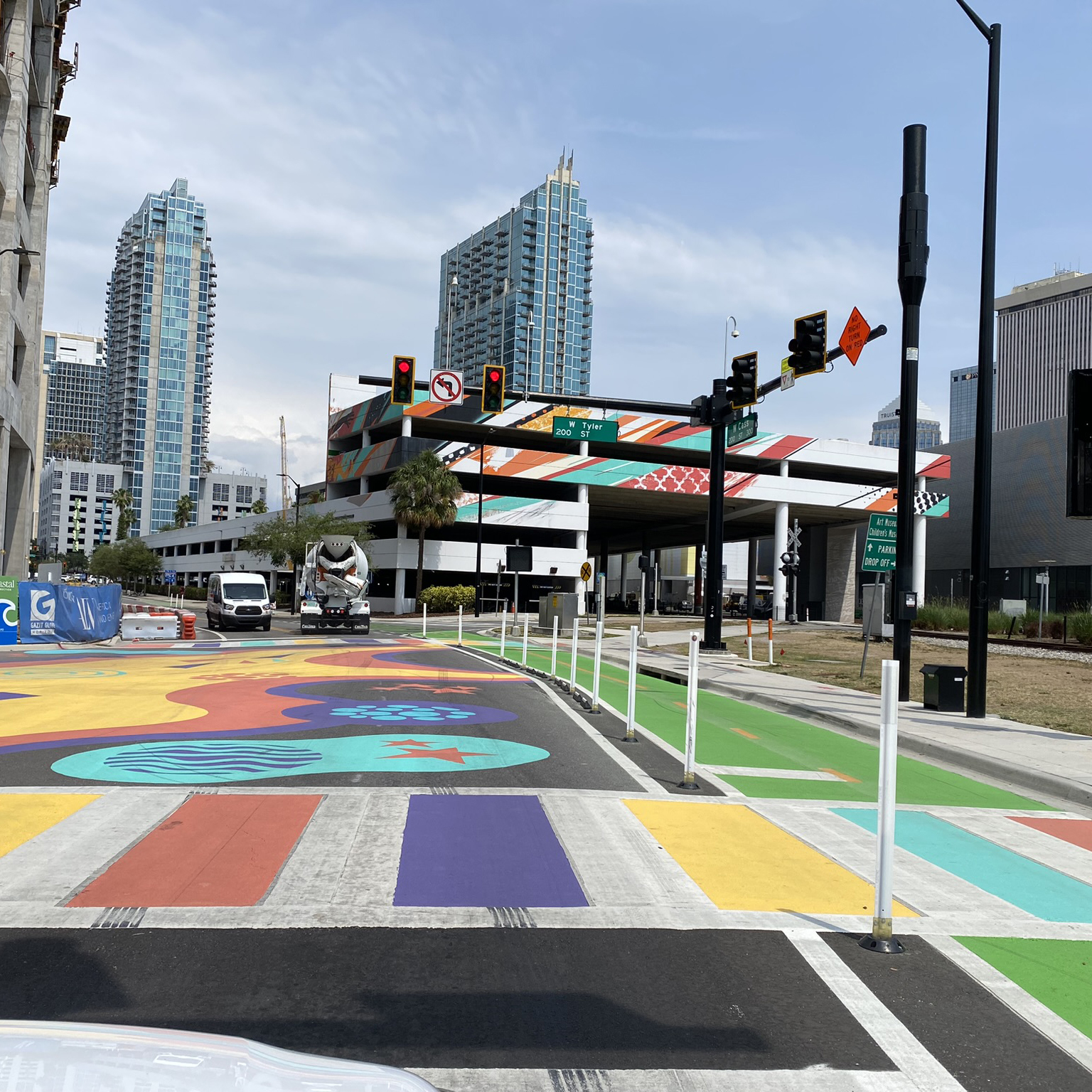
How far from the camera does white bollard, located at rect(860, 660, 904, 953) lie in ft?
15.9

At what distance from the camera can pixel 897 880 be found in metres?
6.28

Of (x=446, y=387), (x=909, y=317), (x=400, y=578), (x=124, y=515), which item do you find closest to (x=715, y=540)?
(x=446, y=387)

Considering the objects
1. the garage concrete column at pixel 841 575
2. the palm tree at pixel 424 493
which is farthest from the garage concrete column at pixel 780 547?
the palm tree at pixel 424 493

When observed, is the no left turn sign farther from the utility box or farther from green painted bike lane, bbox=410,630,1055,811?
the utility box

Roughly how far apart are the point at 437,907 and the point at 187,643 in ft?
95.0

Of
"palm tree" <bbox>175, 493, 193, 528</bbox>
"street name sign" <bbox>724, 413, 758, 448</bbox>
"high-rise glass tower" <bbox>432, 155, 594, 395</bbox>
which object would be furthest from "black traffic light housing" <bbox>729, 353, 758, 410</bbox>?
"high-rise glass tower" <bbox>432, 155, 594, 395</bbox>

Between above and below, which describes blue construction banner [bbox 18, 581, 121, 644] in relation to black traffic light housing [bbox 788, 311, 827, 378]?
below

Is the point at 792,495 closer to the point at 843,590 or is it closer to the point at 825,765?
the point at 843,590

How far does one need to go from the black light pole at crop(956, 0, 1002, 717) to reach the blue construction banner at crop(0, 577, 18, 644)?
26029mm

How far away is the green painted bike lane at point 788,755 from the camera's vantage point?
9.30m

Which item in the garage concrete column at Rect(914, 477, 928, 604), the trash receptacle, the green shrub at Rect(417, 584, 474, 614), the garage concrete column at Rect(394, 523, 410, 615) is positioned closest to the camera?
the trash receptacle

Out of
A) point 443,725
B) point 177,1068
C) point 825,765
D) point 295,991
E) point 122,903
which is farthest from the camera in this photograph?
point 443,725

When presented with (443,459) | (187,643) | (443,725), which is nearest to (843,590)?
(443,459)

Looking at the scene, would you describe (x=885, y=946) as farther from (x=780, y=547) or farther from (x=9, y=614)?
(x=780, y=547)
